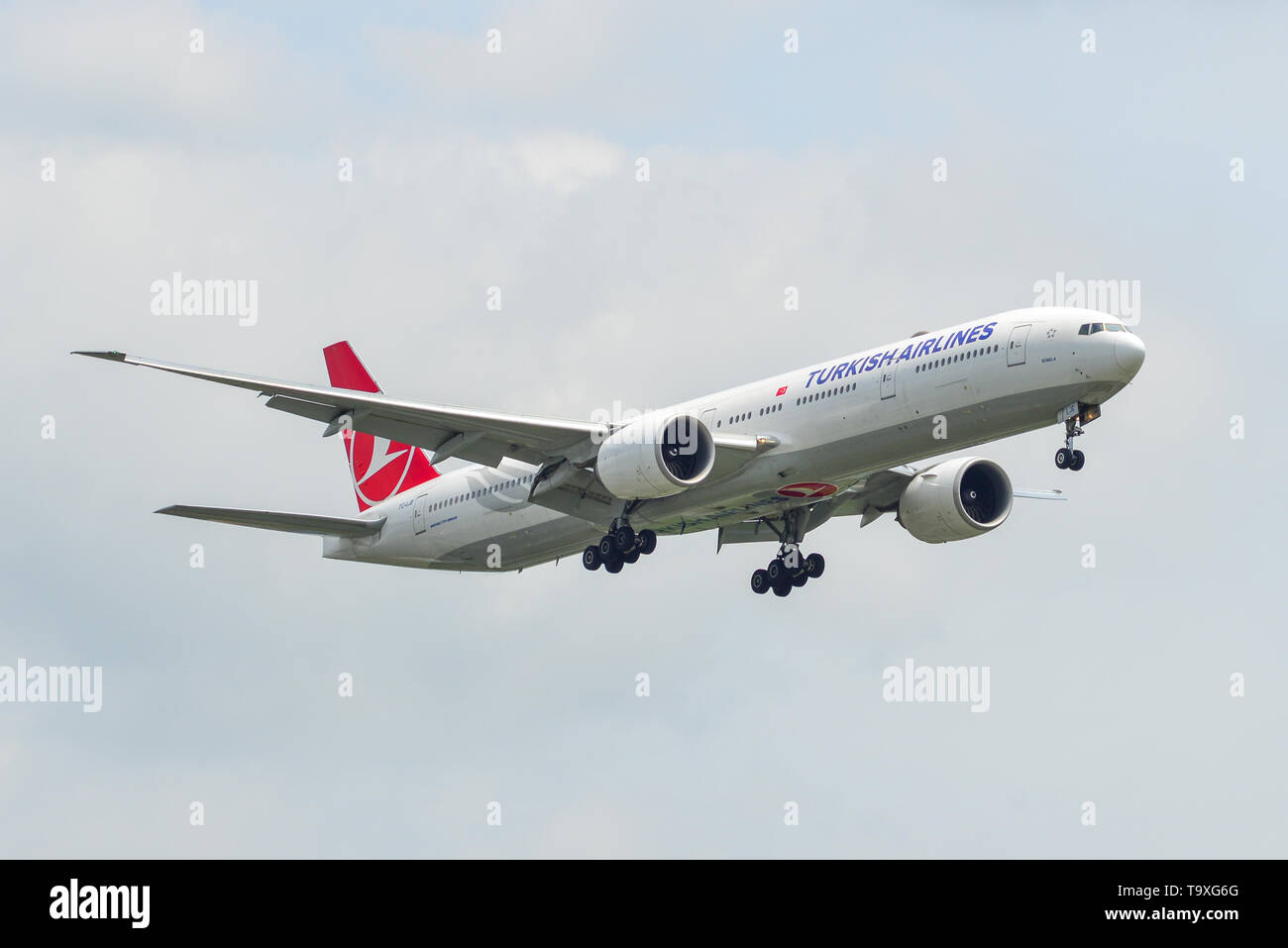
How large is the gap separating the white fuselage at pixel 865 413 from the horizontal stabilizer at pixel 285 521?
11.4 feet

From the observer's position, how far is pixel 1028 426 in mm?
42781

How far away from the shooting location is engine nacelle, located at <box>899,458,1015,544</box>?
166 feet

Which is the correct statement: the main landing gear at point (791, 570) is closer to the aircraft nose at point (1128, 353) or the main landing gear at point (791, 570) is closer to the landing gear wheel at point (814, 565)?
the landing gear wheel at point (814, 565)

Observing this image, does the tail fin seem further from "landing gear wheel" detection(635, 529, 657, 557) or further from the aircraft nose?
the aircraft nose

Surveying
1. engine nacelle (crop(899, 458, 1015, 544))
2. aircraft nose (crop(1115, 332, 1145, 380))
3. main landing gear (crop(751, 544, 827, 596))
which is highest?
aircraft nose (crop(1115, 332, 1145, 380))

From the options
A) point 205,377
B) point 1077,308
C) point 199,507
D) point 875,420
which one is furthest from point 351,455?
point 1077,308

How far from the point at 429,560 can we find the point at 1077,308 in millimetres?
19934

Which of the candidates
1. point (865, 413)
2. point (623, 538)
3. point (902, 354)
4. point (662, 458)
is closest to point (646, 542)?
point (623, 538)

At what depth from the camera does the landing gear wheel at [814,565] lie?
51750 mm

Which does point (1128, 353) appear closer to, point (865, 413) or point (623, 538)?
point (865, 413)

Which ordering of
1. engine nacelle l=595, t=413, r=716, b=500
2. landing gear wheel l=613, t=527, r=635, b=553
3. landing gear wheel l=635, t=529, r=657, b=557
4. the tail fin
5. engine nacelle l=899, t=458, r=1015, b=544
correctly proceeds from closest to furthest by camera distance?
engine nacelle l=595, t=413, r=716, b=500 < landing gear wheel l=613, t=527, r=635, b=553 < landing gear wheel l=635, t=529, r=657, b=557 < engine nacelle l=899, t=458, r=1015, b=544 < the tail fin

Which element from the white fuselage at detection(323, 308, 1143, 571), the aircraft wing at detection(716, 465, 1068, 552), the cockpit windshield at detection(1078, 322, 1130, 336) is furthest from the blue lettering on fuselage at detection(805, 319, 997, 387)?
the aircraft wing at detection(716, 465, 1068, 552)

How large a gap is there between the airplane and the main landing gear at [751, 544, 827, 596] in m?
0.06

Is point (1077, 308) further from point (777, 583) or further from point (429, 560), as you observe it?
point (429, 560)
